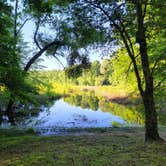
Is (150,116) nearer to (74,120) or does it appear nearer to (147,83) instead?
(147,83)

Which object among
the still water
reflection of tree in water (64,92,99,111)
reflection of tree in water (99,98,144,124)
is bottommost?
the still water

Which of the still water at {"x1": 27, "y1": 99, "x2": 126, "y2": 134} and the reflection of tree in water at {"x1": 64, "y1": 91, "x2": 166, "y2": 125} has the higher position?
the reflection of tree in water at {"x1": 64, "y1": 91, "x2": 166, "y2": 125}

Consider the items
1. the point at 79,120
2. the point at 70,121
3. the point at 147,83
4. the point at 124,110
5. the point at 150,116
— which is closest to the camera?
the point at 147,83

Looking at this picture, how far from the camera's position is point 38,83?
2370 cm

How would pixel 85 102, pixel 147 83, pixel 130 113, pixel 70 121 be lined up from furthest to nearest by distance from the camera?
1. pixel 85 102
2. pixel 130 113
3. pixel 70 121
4. pixel 147 83

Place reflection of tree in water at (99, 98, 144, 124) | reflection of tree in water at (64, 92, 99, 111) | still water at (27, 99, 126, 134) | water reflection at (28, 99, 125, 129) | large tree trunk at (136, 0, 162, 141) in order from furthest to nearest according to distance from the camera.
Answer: reflection of tree in water at (64, 92, 99, 111)
reflection of tree in water at (99, 98, 144, 124)
water reflection at (28, 99, 125, 129)
still water at (27, 99, 126, 134)
large tree trunk at (136, 0, 162, 141)

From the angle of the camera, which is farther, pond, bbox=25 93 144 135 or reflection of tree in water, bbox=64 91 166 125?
reflection of tree in water, bbox=64 91 166 125

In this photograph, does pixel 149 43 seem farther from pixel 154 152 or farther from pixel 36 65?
pixel 36 65

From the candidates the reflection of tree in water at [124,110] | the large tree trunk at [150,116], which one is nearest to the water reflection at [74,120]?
the reflection of tree in water at [124,110]

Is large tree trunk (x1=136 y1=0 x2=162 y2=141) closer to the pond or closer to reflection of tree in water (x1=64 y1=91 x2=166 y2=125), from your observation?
reflection of tree in water (x1=64 y1=91 x2=166 y2=125)

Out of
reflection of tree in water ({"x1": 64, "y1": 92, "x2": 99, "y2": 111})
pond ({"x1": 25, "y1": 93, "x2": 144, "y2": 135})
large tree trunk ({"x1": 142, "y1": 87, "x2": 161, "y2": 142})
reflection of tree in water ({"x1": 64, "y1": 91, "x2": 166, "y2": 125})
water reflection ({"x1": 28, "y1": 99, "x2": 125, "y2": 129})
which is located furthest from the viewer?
reflection of tree in water ({"x1": 64, "y1": 92, "x2": 99, "y2": 111})

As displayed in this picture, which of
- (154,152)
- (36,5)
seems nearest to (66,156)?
(154,152)

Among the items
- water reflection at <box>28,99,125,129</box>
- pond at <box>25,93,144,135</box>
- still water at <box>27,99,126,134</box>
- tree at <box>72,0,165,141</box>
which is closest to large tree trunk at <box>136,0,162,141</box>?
tree at <box>72,0,165,141</box>

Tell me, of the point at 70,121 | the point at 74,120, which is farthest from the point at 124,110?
the point at 70,121
